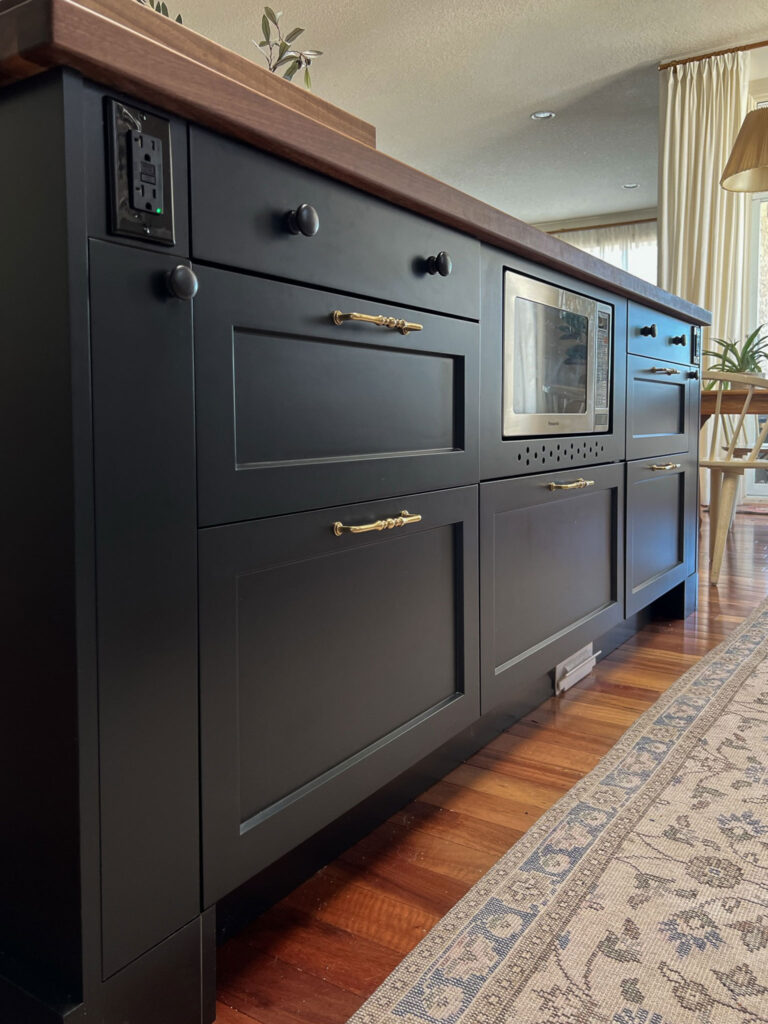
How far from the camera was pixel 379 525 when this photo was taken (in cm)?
99

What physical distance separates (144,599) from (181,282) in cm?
27

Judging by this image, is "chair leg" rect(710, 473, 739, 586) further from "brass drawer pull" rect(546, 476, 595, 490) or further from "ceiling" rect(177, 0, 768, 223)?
"ceiling" rect(177, 0, 768, 223)

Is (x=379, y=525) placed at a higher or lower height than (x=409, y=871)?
higher

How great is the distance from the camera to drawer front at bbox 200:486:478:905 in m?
0.78

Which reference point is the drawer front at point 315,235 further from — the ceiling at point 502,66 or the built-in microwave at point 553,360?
the ceiling at point 502,66

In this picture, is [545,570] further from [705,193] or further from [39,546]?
[705,193]

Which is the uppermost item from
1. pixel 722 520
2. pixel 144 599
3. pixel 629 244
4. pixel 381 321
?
pixel 629 244

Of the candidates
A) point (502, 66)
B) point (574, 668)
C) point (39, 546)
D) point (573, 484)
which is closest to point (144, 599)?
point (39, 546)

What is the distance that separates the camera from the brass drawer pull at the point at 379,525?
3.07 ft

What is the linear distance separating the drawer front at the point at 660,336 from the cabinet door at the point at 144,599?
4.69ft

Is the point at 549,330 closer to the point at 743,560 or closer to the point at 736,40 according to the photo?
the point at 743,560

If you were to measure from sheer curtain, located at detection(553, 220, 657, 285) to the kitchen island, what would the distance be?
7.78 m

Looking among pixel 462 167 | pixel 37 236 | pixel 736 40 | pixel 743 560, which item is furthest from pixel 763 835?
pixel 462 167

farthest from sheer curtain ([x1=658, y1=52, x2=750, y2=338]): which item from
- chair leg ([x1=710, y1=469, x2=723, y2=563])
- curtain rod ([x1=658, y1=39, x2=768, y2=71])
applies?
chair leg ([x1=710, y1=469, x2=723, y2=563])
